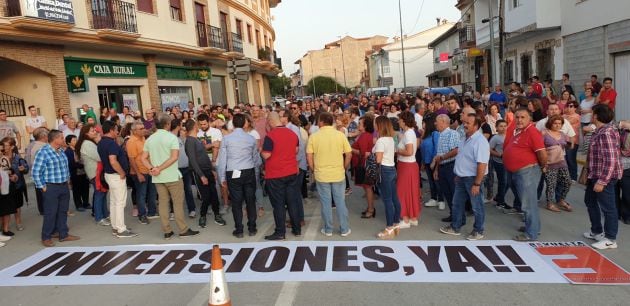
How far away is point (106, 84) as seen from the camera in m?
16.1

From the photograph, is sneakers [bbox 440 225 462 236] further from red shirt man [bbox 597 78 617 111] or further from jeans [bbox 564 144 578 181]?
red shirt man [bbox 597 78 617 111]

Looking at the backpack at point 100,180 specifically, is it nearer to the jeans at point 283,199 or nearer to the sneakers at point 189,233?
the sneakers at point 189,233

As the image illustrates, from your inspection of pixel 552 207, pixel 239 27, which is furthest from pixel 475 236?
pixel 239 27

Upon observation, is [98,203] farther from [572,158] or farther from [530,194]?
[572,158]

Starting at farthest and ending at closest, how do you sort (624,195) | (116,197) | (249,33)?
1. (249,33)
2. (116,197)
3. (624,195)

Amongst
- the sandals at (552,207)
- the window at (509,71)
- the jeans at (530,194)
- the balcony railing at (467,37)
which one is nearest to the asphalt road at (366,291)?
the jeans at (530,194)

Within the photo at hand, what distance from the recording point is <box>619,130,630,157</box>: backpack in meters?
5.49

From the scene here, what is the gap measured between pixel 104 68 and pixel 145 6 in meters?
3.38

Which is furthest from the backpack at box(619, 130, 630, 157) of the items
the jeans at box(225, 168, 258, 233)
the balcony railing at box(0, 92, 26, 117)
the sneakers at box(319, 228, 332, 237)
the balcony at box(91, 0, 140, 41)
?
the balcony railing at box(0, 92, 26, 117)

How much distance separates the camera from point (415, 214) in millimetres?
6465

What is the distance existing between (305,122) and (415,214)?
3575 millimetres

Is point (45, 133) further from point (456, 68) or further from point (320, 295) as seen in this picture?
point (456, 68)

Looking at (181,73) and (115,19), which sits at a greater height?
(115,19)

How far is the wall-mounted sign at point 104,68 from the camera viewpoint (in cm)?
1451
